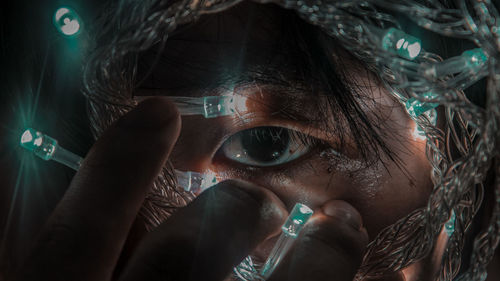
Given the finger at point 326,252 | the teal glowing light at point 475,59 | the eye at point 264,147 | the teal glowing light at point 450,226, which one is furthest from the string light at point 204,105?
the teal glowing light at point 450,226

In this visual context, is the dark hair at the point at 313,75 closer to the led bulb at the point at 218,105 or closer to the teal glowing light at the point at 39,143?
the led bulb at the point at 218,105

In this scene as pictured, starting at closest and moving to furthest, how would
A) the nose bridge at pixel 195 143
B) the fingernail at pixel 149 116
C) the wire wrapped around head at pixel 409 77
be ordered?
the wire wrapped around head at pixel 409 77 < the fingernail at pixel 149 116 < the nose bridge at pixel 195 143

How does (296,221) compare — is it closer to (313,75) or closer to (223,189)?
(223,189)

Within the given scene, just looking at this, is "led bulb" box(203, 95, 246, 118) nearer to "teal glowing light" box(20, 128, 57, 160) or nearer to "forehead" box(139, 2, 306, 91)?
"forehead" box(139, 2, 306, 91)

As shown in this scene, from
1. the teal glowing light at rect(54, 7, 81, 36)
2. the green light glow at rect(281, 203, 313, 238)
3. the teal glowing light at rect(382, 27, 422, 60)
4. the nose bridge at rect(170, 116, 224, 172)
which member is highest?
the teal glowing light at rect(54, 7, 81, 36)

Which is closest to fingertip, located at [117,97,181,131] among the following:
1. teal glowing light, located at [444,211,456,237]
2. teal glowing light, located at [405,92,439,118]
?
teal glowing light, located at [405,92,439,118]

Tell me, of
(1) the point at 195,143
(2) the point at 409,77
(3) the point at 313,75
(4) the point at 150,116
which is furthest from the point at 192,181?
(2) the point at 409,77

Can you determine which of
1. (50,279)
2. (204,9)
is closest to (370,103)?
(204,9)

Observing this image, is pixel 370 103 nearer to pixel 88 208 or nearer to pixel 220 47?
pixel 220 47
